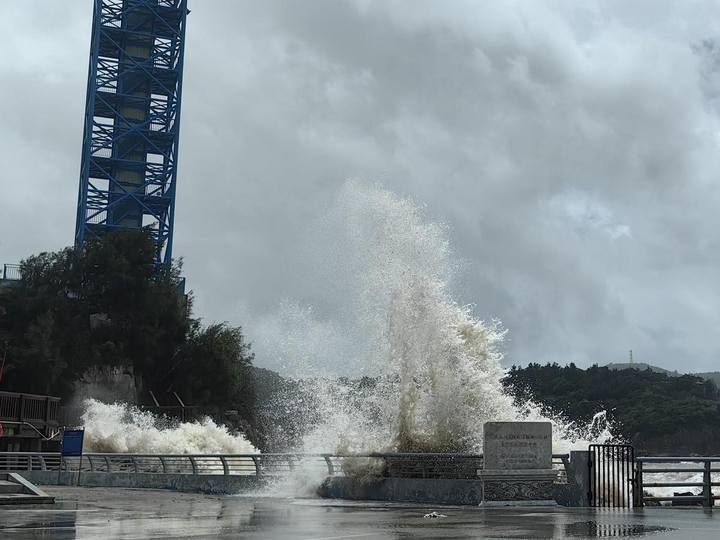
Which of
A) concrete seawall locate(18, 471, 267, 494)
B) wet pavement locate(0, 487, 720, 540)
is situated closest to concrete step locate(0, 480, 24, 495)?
wet pavement locate(0, 487, 720, 540)

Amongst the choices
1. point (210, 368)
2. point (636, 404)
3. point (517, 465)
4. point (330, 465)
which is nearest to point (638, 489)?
point (517, 465)

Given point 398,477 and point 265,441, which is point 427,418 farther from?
point 265,441

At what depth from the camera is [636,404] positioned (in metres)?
178

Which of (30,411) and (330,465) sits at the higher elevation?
(30,411)

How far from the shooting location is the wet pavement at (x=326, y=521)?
12.7 metres

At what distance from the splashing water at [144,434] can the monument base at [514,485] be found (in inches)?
1594

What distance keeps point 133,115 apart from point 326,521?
75.2 m

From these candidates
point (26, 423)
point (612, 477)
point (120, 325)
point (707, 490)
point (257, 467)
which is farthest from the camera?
point (120, 325)

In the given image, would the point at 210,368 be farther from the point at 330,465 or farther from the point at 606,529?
the point at 606,529

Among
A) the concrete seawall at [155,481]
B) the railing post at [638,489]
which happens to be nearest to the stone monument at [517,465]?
the railing post at [638,489]

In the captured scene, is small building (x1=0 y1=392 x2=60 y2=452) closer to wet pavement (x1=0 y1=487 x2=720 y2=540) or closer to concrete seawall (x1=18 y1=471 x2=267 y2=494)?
concrete seawall (x1=18 y1=471 x2=267 y2=494)

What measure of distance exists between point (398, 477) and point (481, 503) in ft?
10.1

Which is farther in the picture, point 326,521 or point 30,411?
point 30,411

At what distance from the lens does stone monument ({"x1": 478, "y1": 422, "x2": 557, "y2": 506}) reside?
20406mm
